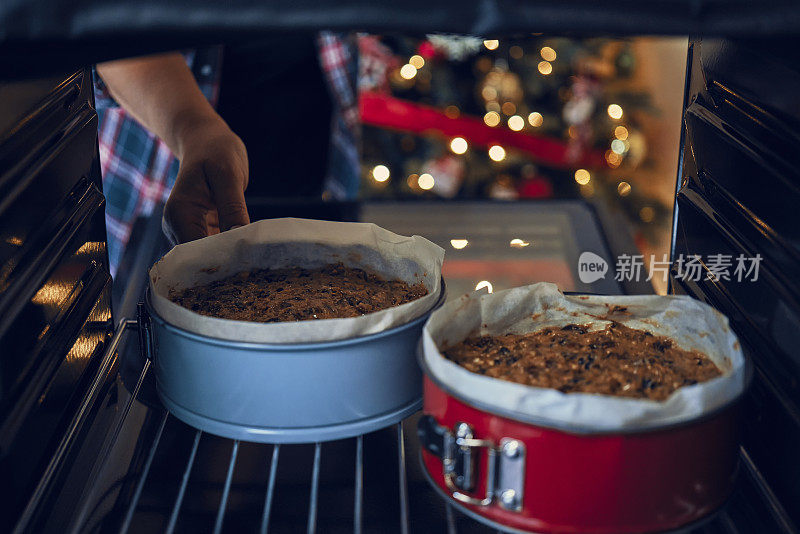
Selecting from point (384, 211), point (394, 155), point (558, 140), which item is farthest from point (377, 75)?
point (384, 211)

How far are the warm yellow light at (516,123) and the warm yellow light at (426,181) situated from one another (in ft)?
1.44

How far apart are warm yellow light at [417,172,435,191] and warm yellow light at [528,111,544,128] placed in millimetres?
524

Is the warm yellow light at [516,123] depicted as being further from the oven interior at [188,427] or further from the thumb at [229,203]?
the oven interior at [188,427]

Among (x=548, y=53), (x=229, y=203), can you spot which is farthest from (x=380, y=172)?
(x=229, y=203)

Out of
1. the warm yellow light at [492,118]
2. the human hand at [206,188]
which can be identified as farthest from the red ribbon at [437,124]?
the human hand at [206,188]

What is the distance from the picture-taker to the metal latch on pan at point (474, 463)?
2.22ft

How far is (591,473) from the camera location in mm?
661

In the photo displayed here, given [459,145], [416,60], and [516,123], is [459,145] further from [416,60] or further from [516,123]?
[416,60]

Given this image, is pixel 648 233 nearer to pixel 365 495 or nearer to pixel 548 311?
pixel 548 311

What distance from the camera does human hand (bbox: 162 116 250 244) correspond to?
133 centimetres

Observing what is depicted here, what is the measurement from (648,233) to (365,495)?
117 inches

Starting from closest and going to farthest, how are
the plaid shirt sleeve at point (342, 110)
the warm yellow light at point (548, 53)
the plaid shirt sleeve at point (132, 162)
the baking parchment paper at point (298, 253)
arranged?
the baking parchment paper at point (298, 253) → the plaid shirt sleeve at point (132, 162) → the plaid shirt sleeve at point (342, 110) → the warm yellow light at point (548, 53)

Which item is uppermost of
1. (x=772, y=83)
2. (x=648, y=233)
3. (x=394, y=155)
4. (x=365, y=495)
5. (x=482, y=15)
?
(x=482, y=15)
